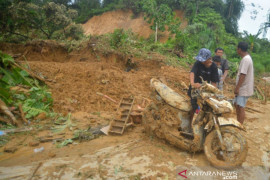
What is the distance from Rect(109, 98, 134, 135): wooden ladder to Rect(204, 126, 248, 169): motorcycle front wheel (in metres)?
1.90

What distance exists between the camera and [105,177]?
278cm

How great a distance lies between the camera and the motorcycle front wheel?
282 centimetres

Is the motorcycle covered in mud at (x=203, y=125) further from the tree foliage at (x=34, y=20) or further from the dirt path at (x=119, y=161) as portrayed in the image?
the tree foliage at (x=34, y=20)

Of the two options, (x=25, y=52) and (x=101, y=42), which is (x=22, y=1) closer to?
(x=25, y=52)

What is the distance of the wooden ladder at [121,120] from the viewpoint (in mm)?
4374

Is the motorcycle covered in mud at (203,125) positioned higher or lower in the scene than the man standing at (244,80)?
lower

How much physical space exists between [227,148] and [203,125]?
1.66 feet

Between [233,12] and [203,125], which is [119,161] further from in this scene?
[233,12]

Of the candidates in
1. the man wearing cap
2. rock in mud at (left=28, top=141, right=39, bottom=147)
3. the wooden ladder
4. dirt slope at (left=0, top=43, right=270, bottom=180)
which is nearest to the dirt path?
dirt slope at (left=0, top=43, right=270, bottom=180)

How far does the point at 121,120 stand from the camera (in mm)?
4578

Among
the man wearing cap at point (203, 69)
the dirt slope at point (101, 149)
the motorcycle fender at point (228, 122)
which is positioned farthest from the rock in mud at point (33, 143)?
the motorcycle fender at point (228, 122)

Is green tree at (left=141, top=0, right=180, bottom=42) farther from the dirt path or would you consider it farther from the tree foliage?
the dirt path

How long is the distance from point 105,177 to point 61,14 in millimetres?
12740

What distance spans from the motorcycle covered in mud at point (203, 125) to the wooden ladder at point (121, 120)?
655 millimetres
